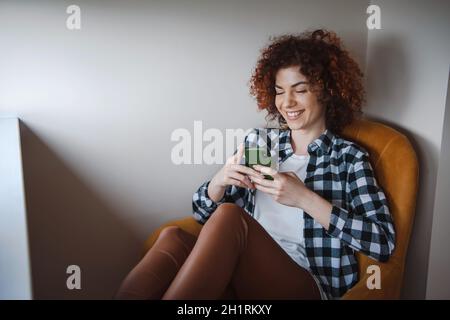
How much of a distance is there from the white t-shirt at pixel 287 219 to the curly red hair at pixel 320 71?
7.0 inches

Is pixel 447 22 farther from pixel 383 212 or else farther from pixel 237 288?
pixel 237 288

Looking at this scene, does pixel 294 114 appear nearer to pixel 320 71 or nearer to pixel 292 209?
pixel 320 71

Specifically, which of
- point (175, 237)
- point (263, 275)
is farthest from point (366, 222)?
point (175, 237)

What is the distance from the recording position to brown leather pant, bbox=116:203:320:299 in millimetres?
913

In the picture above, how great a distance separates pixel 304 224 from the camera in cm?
111

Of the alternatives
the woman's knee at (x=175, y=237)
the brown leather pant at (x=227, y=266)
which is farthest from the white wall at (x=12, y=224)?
the woman's knee at (x=175, y=237)

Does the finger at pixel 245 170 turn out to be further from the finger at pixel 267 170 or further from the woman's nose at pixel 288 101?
the woman's nose at pixel 288 101

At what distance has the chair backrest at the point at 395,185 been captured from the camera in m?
1.01

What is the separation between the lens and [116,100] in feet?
3.96

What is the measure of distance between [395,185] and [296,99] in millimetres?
359

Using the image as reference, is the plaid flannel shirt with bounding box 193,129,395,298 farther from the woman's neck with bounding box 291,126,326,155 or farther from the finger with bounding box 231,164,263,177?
the finger with bounding box 231,164,263,177

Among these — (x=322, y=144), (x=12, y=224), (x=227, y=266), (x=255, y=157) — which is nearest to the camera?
(x=12, y=224)

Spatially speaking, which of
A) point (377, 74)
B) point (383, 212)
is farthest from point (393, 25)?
point (383, 212)

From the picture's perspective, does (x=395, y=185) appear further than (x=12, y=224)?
Yes
